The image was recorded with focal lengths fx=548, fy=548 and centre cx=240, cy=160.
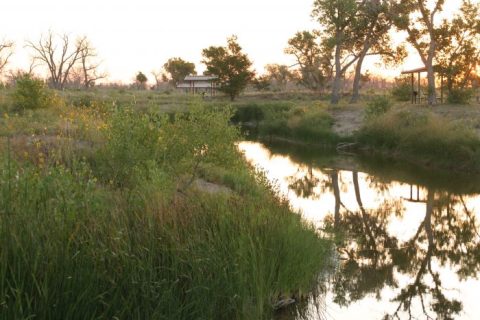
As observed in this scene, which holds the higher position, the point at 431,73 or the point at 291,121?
the point at 431,73

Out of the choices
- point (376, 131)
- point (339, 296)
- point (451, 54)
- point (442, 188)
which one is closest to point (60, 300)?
point (339, 296)

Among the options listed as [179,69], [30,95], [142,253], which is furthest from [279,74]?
[142,253]

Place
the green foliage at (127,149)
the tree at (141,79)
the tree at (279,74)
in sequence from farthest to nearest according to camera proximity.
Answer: the tree at (141,79), the tree at (279,74), the green foliage at (127,149)

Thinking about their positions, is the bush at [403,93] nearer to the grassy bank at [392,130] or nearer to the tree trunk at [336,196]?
the grassy bank at [392,130]

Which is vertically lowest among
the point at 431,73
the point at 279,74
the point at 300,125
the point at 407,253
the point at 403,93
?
the point at 407,253

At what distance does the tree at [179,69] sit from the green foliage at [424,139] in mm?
60861

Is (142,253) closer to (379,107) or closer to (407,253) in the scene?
(407,253)

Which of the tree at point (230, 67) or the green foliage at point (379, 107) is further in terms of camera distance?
the tree at point (230, 67)

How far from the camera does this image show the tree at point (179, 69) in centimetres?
8425

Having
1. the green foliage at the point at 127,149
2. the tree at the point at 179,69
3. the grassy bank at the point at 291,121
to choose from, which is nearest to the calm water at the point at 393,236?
the green foliage at the point at 127,149

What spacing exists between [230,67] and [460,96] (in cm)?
2686

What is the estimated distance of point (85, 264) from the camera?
4.61 m

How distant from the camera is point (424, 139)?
21.8m

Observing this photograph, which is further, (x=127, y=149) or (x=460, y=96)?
(x=460, y=96)
